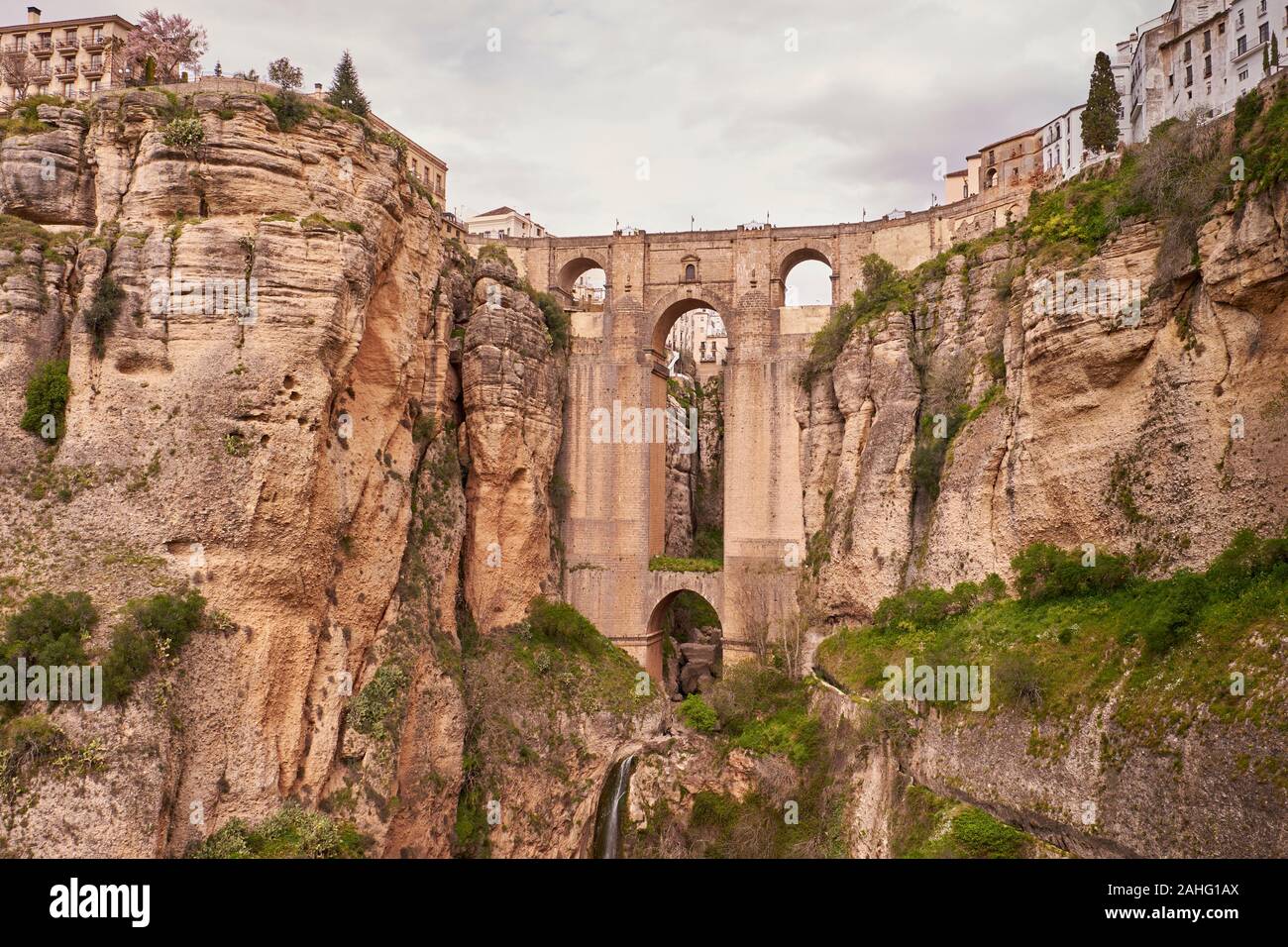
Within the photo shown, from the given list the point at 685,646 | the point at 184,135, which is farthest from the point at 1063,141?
the point at 184,135

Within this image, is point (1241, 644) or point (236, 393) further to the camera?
point (236, 393)

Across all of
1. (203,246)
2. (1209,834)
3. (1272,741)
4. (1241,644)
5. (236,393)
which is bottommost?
(1209,834)

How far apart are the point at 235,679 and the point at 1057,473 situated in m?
17.8

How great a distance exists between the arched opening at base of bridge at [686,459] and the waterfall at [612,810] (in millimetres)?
8907

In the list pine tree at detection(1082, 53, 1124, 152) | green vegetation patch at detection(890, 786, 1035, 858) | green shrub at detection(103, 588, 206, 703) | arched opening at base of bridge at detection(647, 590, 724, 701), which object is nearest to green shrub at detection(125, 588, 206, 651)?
green shrub at detection(103, 588, 206, 703)

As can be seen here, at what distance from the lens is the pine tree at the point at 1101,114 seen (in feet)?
96.7

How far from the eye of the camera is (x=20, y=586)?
1644 cm

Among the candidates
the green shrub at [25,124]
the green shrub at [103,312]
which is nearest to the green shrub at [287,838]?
the green shrub at [103,312]

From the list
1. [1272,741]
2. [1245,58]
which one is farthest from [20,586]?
[1245,58]

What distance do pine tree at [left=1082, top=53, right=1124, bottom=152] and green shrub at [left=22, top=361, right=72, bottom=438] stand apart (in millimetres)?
29959

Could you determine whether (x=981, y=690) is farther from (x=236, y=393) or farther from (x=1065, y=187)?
(x=236, y=393)

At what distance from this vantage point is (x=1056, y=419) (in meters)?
20.3

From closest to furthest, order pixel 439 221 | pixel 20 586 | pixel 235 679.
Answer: pixel 20 586 → pixel 235 679 → pixel 439 221

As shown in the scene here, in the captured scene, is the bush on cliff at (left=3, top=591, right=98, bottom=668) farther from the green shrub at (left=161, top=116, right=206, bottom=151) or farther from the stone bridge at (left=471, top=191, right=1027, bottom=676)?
the stone bridge at (left=471, top=191, right=1027, bottom=676)
